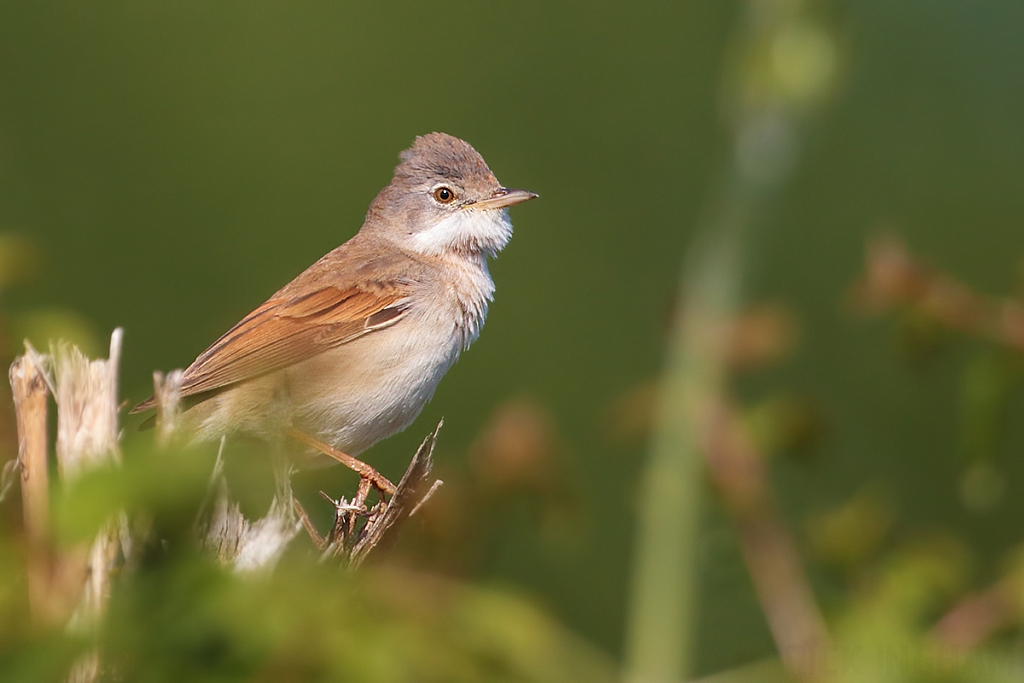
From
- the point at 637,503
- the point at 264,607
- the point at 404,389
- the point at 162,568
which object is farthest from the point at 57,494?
the point at 404,389

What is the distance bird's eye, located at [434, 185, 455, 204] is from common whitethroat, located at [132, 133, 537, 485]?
0.29 feet

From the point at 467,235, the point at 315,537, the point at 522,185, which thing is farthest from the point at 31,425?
the point at 522,185

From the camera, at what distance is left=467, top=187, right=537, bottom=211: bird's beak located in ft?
15.1

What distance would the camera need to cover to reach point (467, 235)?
4.57m

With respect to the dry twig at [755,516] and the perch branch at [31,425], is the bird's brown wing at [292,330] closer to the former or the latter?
the perch branch at [31,425]

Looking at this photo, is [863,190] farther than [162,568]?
Yes

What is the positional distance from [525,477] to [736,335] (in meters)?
0.51

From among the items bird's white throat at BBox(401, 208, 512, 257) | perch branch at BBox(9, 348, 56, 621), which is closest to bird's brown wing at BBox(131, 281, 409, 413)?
bird's white throat at BBox(401, 208, 512, 257)

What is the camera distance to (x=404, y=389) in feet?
12.8

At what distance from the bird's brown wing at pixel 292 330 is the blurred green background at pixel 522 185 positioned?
246cm

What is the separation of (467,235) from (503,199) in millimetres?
217

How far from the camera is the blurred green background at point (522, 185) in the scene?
7078mm

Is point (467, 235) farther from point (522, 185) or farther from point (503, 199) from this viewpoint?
point (522, 185)

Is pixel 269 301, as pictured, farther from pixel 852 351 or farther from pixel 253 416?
pixel 852 351
